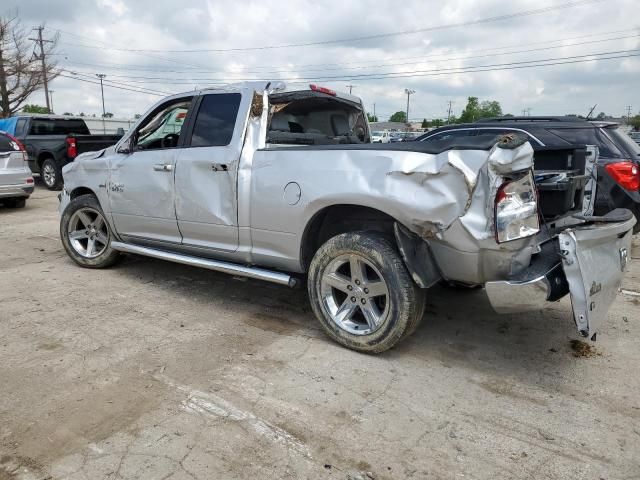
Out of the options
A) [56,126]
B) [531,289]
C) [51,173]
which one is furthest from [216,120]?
[56,126]

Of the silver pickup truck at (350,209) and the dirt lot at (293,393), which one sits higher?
the silver pickup truck at (350,209)

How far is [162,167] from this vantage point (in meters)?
4.68

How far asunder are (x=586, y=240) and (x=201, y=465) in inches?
95.5

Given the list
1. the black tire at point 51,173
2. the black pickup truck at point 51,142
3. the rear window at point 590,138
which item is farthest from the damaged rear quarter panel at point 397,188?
the black tire at point 51,173

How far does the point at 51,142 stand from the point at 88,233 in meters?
8.66

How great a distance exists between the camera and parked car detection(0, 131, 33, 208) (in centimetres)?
963

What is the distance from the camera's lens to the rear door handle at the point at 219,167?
165 inches

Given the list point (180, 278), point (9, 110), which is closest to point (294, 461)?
point (180, 278)

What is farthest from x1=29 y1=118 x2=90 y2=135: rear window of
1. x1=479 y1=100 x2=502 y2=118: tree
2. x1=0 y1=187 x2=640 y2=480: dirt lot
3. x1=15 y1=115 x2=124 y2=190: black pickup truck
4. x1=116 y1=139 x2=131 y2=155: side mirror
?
x1=479 y1=100 x2=502 y2=118: tree

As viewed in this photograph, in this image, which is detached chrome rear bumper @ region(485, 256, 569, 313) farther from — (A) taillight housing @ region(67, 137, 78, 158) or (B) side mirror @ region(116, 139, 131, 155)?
(A) taillight housing @ region(67, 137, 78, 158)

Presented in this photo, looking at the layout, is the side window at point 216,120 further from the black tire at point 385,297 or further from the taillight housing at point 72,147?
the taillight housing at point 72,147

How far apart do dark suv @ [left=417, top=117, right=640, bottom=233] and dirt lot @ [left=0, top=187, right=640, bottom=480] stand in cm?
145

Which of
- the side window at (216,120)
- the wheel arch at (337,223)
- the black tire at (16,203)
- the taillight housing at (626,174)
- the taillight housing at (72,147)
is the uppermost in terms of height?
the side window at (216,120)

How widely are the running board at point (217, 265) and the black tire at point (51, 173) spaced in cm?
905
